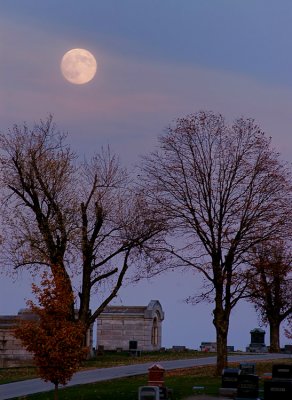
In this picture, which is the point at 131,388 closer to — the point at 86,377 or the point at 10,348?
the point at 86,377

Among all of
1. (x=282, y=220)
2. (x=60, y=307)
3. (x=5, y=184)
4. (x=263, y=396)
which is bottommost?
(x=263, y=396)

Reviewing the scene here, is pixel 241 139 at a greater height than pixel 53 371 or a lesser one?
greater

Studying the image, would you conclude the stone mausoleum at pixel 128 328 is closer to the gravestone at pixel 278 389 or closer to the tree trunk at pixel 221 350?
the tree trunk at pixel 221 350

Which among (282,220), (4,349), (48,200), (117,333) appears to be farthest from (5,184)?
(117,333)

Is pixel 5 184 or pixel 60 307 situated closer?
pixel 60 307

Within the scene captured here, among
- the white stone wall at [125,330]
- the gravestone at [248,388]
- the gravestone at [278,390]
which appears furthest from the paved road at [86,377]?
the white stone wall at [125,330]

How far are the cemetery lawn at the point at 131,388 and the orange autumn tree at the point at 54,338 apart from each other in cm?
120

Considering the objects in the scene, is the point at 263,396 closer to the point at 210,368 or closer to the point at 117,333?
the point at 210,368

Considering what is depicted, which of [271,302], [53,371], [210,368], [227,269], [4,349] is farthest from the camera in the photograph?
[271,302]

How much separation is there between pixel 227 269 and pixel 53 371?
1071cm

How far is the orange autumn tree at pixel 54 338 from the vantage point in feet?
106

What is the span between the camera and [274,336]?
7194 cm

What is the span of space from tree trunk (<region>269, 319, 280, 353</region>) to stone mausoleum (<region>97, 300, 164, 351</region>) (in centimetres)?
936

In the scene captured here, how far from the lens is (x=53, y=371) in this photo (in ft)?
106
